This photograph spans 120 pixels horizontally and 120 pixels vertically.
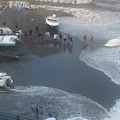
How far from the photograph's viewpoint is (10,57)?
93.0ft

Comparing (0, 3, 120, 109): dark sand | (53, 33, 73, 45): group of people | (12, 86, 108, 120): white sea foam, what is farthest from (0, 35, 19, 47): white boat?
(12, 86, 108, 120): white sea foam

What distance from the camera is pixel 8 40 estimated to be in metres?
31.0

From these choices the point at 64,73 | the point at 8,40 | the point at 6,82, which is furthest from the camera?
the point at 8,40

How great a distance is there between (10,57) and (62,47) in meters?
6.45

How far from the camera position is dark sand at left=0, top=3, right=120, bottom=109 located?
2267 centimetres

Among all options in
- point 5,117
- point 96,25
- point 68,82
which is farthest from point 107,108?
point 96,25

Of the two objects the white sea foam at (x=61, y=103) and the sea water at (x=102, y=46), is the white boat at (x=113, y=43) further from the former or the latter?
the white sea foam at (x=61, y=103)

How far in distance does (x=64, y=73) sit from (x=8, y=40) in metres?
9.15

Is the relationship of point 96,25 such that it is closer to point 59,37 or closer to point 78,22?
point 78,22

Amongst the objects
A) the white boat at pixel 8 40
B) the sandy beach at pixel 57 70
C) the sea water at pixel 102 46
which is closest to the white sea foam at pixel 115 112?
the sea water at pixel 102 46

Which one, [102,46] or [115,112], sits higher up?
[102,46]

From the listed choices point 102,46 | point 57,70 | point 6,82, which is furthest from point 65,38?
point 6,82

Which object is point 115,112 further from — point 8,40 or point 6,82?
point 8,40

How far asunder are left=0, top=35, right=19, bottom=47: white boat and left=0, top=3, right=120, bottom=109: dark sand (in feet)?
2.14
